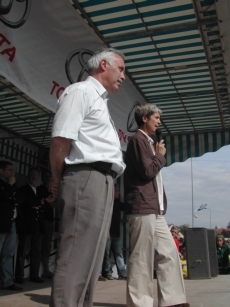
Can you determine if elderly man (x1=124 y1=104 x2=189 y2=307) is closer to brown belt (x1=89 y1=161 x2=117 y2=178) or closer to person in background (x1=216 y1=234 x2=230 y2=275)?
brown belt (x1=89 y1=161 x2=117 y2=178)

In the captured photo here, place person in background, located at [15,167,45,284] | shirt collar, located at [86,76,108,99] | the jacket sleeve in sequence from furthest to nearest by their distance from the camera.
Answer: person in background, located at [15,167,45,284], the jacket sleeve, shirt collar, located at [86,76,108,99]

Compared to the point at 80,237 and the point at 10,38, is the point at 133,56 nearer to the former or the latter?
the point at 10,38

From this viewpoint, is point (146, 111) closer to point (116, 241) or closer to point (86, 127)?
point (86, 127)

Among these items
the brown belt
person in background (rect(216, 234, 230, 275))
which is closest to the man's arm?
the brown belt

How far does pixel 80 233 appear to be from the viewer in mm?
1619

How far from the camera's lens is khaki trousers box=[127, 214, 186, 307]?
2.73 m

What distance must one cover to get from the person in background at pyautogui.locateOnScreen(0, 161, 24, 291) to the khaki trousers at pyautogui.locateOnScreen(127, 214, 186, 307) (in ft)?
7.37

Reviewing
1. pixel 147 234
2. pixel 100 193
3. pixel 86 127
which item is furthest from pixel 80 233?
pixel 147 234

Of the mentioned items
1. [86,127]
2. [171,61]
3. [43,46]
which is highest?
[171,61]

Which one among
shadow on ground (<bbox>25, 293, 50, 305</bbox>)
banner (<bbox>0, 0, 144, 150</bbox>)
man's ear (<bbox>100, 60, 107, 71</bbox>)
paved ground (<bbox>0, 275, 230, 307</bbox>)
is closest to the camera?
man's ear (<bbox>100, 60, 107, 71</bbox>)

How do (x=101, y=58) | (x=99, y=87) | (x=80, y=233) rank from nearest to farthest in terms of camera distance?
(x=80, y=233) → (x=99, y=87) → (x=101, y=58)

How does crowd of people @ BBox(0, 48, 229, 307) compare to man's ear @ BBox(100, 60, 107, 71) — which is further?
man's ear @ BBox(100, 60, 107, 71)

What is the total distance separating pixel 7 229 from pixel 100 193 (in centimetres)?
317

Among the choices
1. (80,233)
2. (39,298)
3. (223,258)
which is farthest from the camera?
(223,258)
